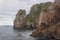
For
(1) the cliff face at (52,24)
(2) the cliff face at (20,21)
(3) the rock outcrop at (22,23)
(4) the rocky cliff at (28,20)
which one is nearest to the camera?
(1) the cliff face at (52,24)

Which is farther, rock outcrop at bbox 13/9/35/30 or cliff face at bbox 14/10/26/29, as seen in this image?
rock outcrop at bbox 13/9/35/30

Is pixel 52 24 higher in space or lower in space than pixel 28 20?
→ higher

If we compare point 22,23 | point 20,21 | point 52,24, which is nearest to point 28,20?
point 22,23

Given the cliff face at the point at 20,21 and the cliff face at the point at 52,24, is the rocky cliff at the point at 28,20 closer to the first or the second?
the cliff face at the point at 20,21

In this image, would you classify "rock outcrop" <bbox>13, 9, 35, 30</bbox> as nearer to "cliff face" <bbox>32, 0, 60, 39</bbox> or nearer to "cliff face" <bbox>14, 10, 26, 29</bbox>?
"cliff face" <bbox>14, 10, 26, 29</bbox>

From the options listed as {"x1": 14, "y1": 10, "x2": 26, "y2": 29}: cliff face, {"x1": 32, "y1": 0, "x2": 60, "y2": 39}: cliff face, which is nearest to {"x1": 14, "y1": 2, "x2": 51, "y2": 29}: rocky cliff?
{"x1": 14, "y1": 10, "x2": 26, "y2": 29}: cliff face

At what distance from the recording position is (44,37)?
84375 millimetres

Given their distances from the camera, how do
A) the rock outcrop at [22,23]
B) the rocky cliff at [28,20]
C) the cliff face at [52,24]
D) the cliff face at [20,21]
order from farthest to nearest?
the rock outcrop at [22,23] < the cliff face at [20,21] < the rocky cliff at [28,20] < the cliff face at [52,24]

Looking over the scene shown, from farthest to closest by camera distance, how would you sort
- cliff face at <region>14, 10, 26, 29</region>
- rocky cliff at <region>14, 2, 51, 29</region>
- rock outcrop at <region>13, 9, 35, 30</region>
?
rock outcrop at <region>13, 9, 35, 30</region> < cliff face at <region>14, 10, 26, 29</region> < rocky cliff at <region>14, 2, 51, 29</region>

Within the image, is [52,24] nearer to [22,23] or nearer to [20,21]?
[22,23]

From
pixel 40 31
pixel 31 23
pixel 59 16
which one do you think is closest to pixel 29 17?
pixel 31 23

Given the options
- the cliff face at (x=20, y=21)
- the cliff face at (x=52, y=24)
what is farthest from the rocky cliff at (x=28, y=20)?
the cliff face at (x=52, y=24)

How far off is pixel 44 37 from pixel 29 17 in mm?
108311

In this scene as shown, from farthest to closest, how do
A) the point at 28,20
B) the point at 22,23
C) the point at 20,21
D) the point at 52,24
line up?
the point at 28,20, the point at 20,21, the point at 22,23, the point at 52,24
